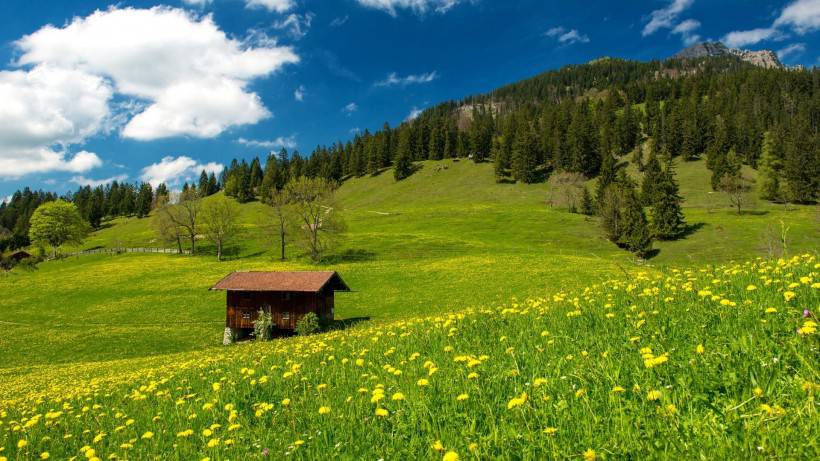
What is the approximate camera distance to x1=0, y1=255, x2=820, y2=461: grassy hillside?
138 inches

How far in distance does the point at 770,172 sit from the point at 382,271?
12607 centimetres

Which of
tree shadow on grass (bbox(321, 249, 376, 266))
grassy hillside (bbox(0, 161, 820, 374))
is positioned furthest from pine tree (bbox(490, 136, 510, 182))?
tree shadow on grass (bbox(321, 249, 376, 266))

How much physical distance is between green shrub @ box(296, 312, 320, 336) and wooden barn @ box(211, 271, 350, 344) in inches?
96.7

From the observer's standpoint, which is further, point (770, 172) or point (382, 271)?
point (770, 172)

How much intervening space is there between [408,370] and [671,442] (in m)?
4.39

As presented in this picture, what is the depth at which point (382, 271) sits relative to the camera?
63.7 metres

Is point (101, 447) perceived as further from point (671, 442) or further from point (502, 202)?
point (502, 202)

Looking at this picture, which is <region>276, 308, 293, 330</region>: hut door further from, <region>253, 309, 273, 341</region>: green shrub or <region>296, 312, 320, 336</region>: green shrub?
<region>296, 312, 320, 336</region>: green shrub

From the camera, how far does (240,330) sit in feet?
139

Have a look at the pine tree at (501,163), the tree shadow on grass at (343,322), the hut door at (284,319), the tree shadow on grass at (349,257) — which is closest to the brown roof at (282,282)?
the hut door at (284,319)

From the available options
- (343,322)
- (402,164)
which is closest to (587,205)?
(402,164)

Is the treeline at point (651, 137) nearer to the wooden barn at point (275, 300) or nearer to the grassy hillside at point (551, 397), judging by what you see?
the wooden barn at point (275, 300)

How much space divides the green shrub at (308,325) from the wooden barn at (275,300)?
2456mm

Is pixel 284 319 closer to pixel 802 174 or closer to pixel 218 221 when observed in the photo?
pixel 218 221
